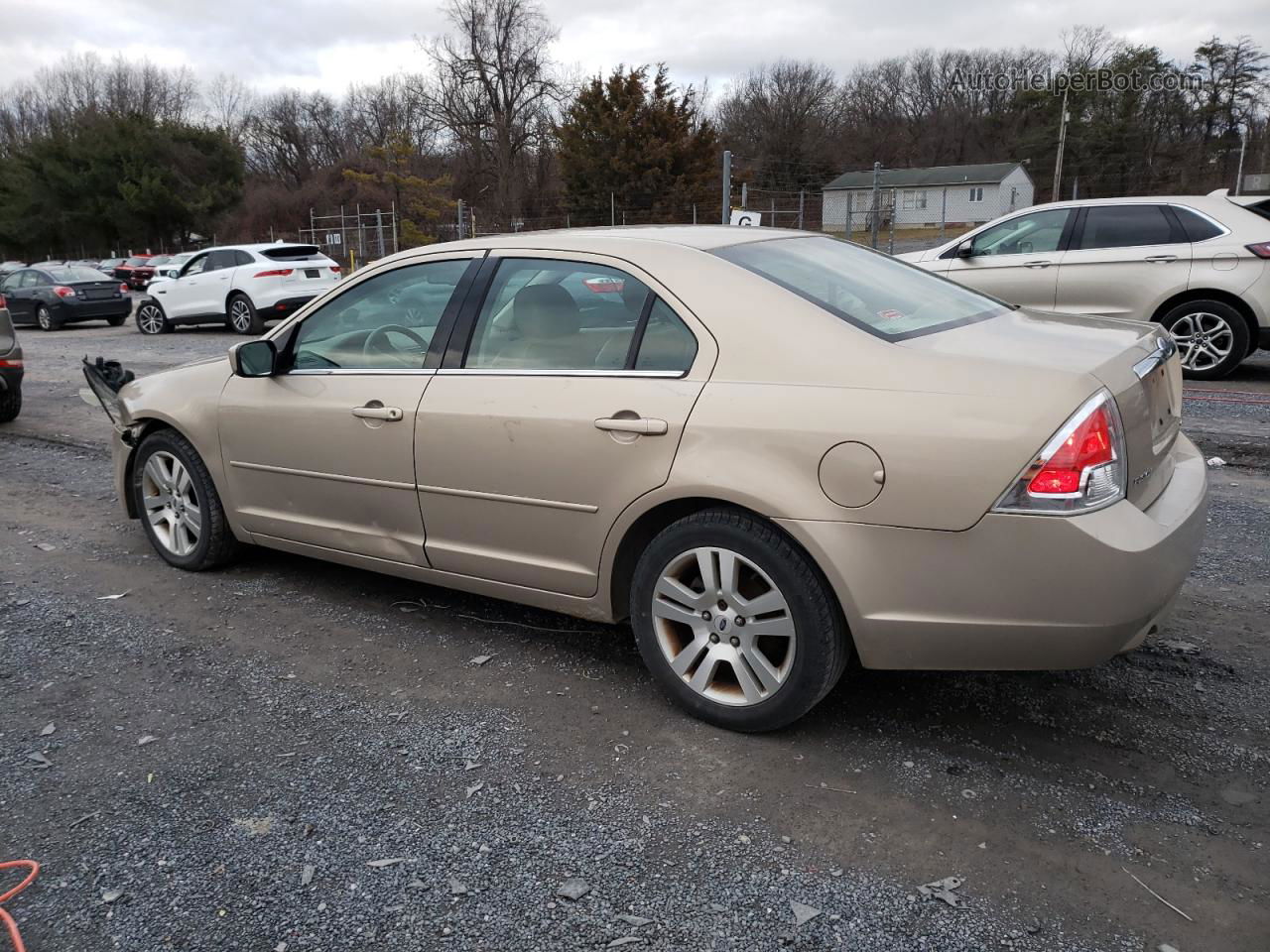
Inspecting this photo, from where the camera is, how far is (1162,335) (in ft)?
11.6

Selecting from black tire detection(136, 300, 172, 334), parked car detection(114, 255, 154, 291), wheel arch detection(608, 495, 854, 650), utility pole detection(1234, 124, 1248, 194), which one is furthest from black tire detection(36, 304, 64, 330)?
utility pole detection(1234, 124, 1248, 194)

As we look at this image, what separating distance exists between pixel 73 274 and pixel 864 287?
22576mm

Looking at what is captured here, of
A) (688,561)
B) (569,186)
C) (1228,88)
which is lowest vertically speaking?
(688,561)

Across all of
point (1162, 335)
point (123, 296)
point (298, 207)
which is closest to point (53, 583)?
point (1162, 335)

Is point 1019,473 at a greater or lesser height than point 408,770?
greater

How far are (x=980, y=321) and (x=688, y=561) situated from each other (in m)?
1.36

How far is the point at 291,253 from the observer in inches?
709

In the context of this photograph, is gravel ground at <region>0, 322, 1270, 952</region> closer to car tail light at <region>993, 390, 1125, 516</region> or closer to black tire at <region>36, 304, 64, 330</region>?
car tail light at <region>993, 390, 1125, 516</region>

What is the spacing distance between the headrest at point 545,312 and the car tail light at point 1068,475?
1.64 metres

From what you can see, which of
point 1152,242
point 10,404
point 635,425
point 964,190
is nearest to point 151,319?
point 10,404

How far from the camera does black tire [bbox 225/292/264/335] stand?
A: 1792 cm

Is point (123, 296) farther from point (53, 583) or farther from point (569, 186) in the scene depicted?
point (569, 186)

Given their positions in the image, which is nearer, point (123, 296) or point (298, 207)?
point (123, 296)

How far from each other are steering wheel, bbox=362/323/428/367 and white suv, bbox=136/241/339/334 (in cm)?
1428
